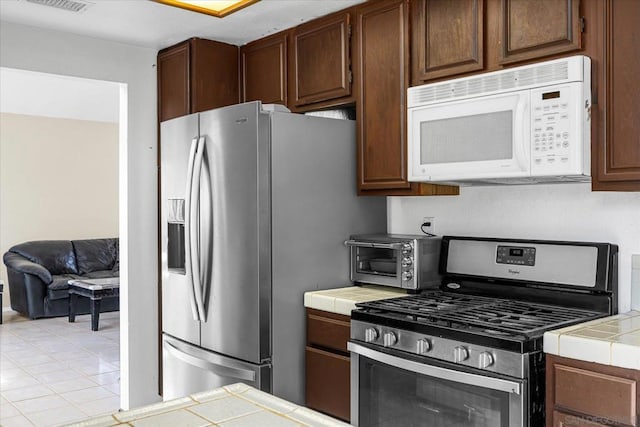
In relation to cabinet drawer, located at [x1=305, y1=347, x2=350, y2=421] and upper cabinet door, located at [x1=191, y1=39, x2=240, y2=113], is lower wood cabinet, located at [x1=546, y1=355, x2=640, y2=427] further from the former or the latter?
upper cabinet door, located at [x1=191, y1=39, x2=240, y2=113]

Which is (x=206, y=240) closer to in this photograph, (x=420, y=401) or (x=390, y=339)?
(x=390, y=339)

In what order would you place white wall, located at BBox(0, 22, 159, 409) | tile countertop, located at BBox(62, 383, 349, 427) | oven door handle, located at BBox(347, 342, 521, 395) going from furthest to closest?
white wall, located at BBox(0, 22, 159, 409)
oven door handle, located at BBox(347, 342, 521, 395)
tile countertop, located at BBox(62, 383, 349, 427)

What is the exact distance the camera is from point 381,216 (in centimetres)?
327

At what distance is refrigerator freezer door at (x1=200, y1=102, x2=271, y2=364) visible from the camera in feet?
9.05

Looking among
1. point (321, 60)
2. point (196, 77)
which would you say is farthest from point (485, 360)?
point (196, 77)

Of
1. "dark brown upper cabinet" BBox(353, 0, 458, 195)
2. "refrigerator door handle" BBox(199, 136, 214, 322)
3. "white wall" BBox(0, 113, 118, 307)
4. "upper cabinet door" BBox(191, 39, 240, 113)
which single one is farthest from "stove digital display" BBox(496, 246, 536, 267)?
"white wall" BBox(0, 113, 118, 307)

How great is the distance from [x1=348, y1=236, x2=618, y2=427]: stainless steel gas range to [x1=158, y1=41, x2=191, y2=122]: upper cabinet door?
1873mm

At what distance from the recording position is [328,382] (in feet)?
9.05

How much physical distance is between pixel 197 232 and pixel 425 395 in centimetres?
144

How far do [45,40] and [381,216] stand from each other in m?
2.18

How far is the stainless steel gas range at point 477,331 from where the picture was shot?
193 centimetres

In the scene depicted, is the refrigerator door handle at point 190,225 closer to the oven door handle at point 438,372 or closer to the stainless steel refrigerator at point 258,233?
the stainless steel refrigerator at point 258,233

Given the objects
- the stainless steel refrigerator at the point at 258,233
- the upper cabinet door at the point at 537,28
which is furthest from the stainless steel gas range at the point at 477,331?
the upper cabinet door at the point at 537,28

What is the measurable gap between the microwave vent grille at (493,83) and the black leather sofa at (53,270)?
5.66 m
